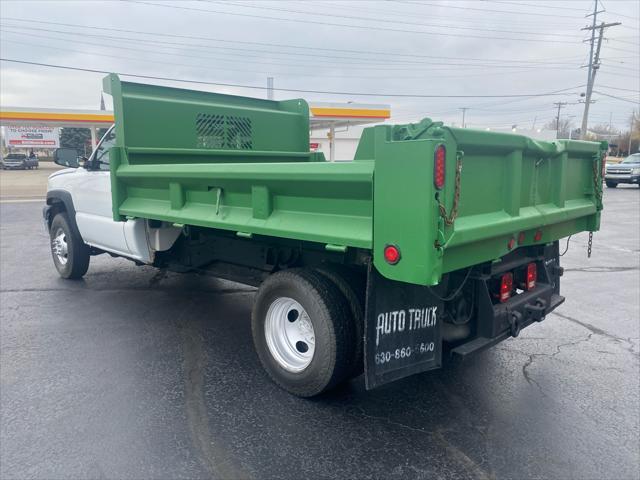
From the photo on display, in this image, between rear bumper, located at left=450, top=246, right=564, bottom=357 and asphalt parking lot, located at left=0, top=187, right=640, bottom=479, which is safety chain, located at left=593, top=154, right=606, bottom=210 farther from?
asphalt parking lot, located at left=0, top=187, right=640, bottom=479

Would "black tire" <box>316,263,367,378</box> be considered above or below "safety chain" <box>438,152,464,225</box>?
below

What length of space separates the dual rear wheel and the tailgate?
2.33ft

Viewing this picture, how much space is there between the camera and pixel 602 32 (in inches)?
1591

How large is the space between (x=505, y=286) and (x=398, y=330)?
3.20 ft

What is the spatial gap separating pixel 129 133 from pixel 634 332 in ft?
17.2

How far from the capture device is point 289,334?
381 cm

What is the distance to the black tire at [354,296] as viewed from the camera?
3.41 meters

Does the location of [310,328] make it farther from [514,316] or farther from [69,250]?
[69,250]

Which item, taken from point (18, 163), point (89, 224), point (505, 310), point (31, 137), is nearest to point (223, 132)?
point (89, 224)

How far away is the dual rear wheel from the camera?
3334mm

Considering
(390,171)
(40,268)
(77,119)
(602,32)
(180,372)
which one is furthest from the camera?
(602,32)

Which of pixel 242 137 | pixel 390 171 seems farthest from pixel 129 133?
pixel 390 171

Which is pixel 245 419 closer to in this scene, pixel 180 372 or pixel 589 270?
pixel 180 372

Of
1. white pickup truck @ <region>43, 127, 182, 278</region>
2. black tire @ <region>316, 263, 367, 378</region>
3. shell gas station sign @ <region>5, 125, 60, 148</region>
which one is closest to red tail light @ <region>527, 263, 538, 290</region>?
black tire @ <region>316, 263, 367, 378</region>
